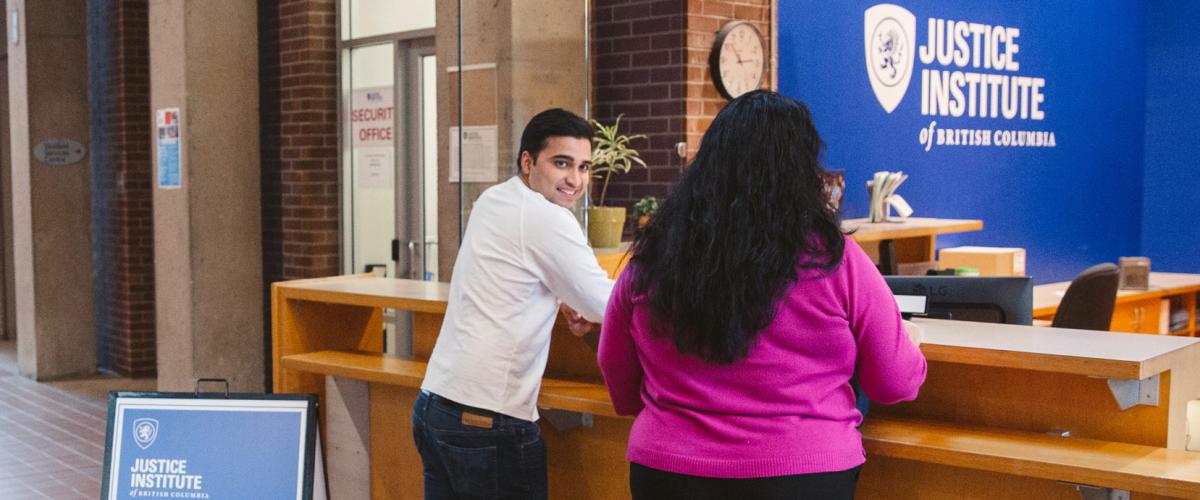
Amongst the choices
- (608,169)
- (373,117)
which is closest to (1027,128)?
(608,169)

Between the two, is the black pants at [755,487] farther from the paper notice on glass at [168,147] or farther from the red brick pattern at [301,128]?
the red brick pattern at [301,128]

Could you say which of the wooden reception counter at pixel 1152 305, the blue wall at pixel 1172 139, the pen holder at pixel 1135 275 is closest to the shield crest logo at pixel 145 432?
the wooden reception counter at pixel 1152 305

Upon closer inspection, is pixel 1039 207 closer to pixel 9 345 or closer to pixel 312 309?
pixel 312 309

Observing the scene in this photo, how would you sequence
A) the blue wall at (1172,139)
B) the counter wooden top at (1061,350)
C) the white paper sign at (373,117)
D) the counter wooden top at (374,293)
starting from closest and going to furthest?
the counter wooden top at (1061,350) < the counter wooden top at (374,293) < the white paper sign at (373,117) < the blue wall at (1172,139)

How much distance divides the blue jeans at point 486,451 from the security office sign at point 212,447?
0.44 meters

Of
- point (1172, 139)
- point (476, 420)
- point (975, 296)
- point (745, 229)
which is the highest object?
point (1172, 139)

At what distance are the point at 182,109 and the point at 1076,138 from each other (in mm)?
5692

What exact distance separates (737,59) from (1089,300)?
1.92 m

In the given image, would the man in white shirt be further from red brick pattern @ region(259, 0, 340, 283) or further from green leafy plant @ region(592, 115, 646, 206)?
red brick pattern @ region(259, 0, 340, 283)

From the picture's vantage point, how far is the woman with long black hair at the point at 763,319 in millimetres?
2172

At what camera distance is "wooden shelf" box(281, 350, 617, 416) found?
3158 mm

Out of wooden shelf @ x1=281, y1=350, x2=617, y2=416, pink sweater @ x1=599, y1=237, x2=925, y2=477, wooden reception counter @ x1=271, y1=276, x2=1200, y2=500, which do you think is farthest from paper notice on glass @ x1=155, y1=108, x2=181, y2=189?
pink sweater @ x1=599, y1=237, x2=925, y2=477

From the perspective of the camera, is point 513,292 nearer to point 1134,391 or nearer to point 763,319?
point 763,319

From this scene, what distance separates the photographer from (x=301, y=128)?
762 centimetres
